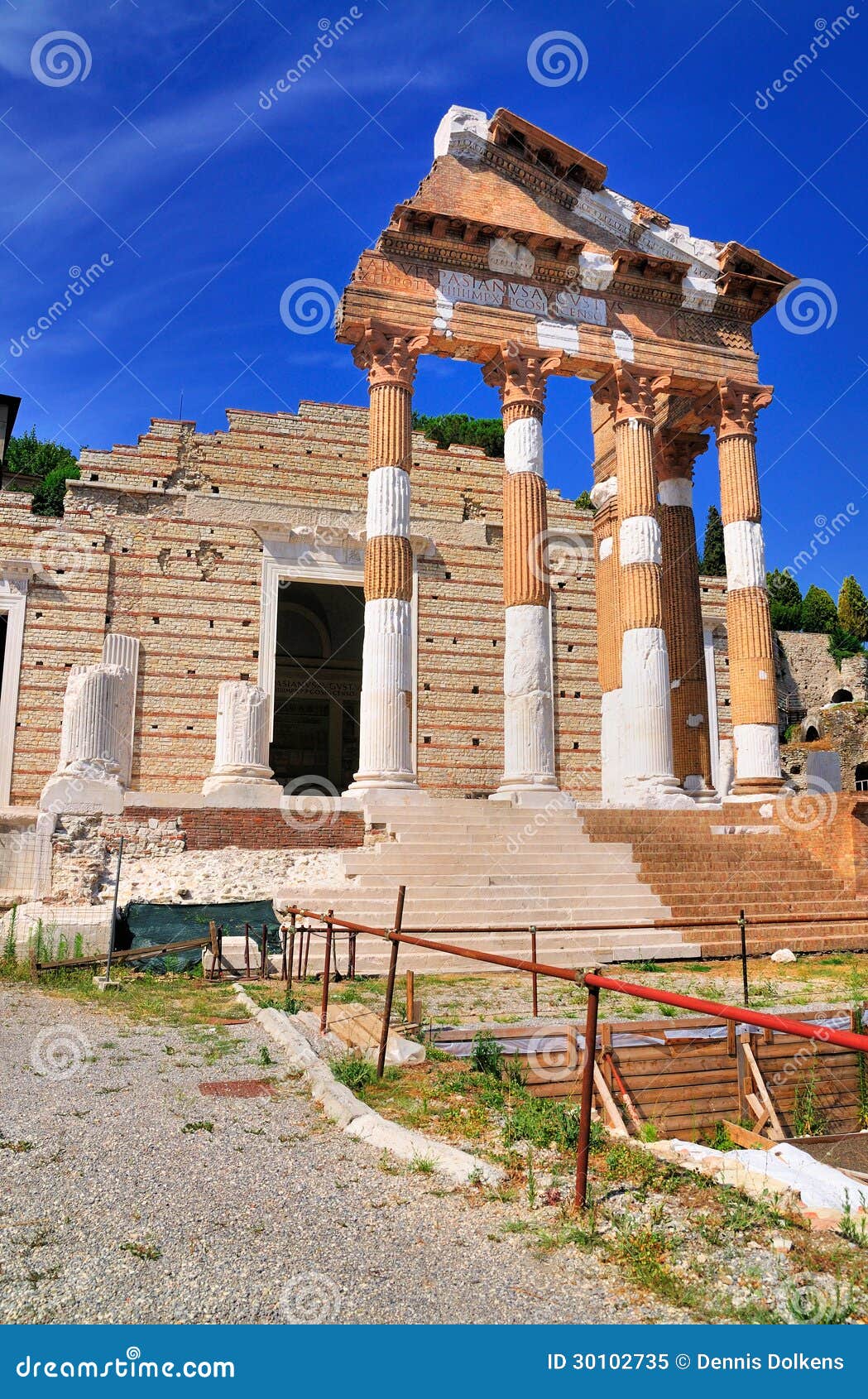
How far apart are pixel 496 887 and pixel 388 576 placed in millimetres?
6430

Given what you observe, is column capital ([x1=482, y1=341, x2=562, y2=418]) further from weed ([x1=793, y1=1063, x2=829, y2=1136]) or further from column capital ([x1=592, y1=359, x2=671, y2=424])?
weed ([x1=793, y1=1063, x2=829, y2=1136])

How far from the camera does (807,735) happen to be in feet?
164

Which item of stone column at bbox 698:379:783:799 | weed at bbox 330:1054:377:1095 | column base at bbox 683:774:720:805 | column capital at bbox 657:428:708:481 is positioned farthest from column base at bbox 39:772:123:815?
column capital at bbox 657:428:708:481

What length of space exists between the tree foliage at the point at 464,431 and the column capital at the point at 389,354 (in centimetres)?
3185

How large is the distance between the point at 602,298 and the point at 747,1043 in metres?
17.4

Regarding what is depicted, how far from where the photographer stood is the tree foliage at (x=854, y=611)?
61312 millimetres

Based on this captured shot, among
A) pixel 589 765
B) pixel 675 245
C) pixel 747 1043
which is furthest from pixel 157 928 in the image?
pixel 675 245

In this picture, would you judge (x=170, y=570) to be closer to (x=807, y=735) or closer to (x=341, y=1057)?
(x=341, y=1057)

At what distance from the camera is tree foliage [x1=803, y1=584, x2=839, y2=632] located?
62222 millimetres

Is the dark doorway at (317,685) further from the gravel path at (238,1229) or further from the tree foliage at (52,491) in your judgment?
the gravel path at (238,1229)

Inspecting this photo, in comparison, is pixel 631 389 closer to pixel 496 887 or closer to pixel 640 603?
pixel 640 603

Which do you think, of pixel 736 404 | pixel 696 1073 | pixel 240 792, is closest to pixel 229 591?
pixel 240 792

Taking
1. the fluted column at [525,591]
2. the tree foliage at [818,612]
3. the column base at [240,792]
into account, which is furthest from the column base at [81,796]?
the tree foliage at [818,612]

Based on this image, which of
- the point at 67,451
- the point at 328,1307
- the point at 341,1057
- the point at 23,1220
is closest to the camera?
the point at 328,1307
